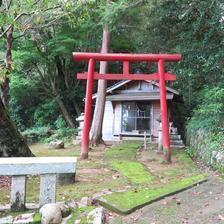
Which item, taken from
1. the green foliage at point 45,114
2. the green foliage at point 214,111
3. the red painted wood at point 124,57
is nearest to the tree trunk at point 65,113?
the green foliage at point 45,114

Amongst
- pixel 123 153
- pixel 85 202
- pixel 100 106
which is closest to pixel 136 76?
pixel 123 153

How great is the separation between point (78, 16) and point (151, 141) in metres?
7.13

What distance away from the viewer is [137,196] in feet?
20.0

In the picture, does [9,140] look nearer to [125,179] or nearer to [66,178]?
[66,178]

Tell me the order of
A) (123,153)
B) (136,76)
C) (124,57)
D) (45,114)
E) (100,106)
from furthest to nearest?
(45,114), (100,106), (123,153), (136,76), (124,57)

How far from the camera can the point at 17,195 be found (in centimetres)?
529

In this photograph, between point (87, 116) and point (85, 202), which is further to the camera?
point (87, 116)

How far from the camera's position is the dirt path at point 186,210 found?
5020mm

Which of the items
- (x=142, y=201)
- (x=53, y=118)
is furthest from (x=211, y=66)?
(x=53, y=118)

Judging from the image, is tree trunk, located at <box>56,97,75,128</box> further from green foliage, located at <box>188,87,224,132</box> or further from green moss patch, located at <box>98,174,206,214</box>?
green moss patch, located at <box>98,174,206,214</box>

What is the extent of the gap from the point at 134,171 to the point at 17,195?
393 centimetres

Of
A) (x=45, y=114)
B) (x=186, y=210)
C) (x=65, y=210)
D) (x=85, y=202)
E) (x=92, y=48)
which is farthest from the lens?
(x=45, y=114)

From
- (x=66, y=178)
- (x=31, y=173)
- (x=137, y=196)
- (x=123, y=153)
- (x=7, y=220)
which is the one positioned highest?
(x=31, y=173)

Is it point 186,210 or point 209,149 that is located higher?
point 209,149
